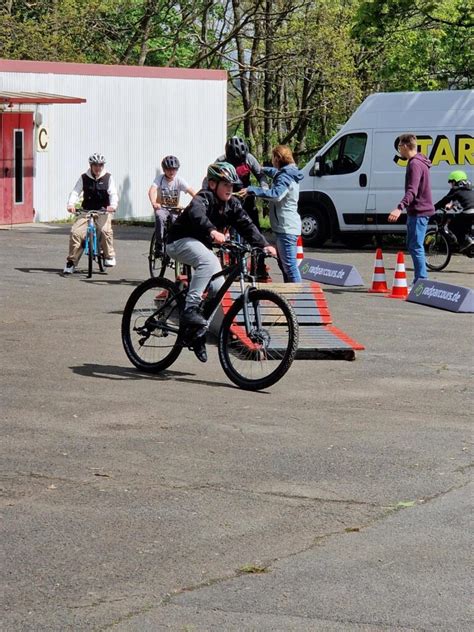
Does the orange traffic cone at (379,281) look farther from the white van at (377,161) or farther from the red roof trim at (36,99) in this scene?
the red roof trim at (36,99)

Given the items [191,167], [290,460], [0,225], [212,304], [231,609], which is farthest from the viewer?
[191,167]

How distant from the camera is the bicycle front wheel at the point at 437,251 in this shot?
828 inches

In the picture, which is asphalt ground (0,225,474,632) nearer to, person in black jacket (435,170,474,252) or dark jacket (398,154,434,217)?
dark jacket (398,154,434,217)

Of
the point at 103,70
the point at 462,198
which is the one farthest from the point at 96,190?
the point at 103,70

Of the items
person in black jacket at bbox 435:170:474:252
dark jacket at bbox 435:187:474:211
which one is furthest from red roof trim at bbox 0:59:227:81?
dark jacket at bbox 435:187:474:211

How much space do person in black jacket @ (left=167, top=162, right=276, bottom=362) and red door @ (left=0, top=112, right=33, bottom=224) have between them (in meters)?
19.2

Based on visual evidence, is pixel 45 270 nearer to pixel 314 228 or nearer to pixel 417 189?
pixel 417 189

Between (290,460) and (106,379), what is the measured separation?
9.66 feet

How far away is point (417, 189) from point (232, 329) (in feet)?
22.5

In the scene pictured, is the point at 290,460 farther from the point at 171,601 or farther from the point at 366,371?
the point at 366,371

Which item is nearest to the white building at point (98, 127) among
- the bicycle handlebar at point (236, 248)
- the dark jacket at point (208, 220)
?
the dark jacket at point (208, 220)

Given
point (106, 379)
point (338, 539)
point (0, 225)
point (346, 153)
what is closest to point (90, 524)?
point (338, 539)

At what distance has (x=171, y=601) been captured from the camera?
17.1ft

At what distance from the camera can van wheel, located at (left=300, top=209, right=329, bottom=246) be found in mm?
26000
